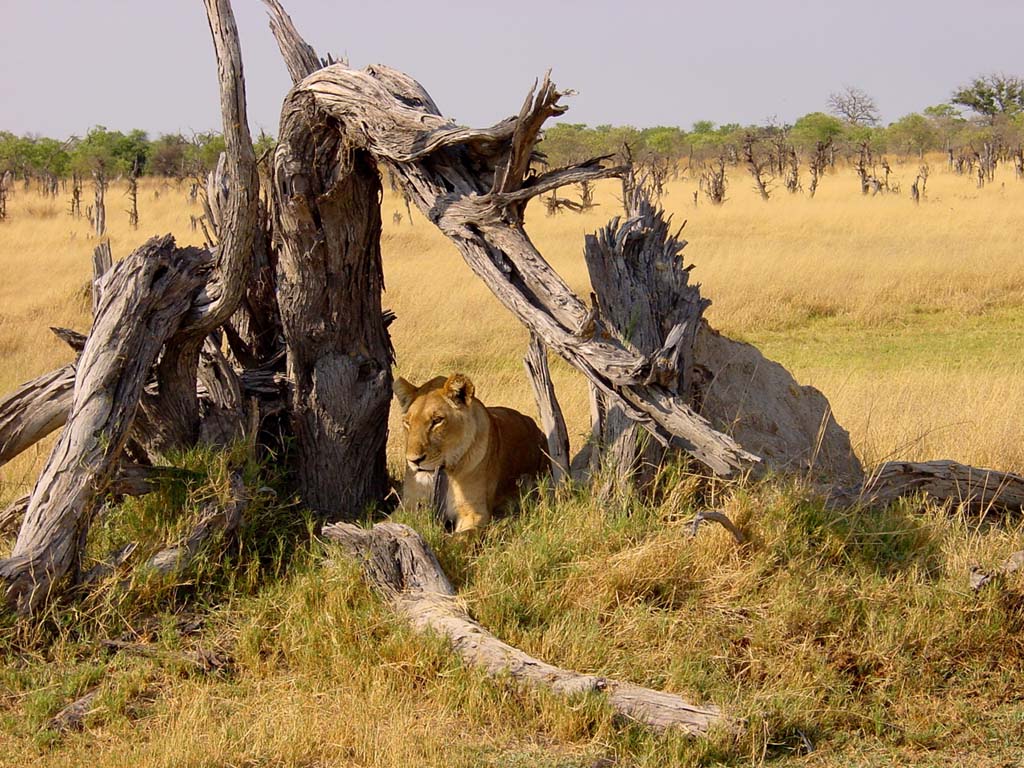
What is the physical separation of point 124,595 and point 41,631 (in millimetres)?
366

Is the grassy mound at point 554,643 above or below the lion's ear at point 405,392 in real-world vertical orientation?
below

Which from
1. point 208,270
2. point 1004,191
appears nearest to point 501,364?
point 208,270

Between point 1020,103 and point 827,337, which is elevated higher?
point 1020,103

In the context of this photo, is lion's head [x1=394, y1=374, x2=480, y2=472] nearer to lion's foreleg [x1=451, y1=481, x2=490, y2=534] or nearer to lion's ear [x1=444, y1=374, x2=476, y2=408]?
lion's ear [x1=444, y1=374, x2=476, y2=408]

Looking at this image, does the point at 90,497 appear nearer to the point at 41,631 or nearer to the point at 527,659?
the point at 41,631

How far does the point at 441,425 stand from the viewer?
572 centimetres

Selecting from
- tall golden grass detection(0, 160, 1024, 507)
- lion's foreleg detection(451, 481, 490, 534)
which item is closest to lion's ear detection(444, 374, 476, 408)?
lion's foreleg detection(451, 481, 490, 534)

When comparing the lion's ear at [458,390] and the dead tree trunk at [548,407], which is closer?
the lion's ear at [458,390]

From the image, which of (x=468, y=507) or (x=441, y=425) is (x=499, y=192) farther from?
(x=468, y=507)

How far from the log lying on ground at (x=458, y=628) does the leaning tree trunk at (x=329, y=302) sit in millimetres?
761

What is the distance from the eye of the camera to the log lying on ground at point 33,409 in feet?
18.6

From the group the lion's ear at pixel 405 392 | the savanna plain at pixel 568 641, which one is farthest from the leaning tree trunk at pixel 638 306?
the lion's ear at pixel 405 392

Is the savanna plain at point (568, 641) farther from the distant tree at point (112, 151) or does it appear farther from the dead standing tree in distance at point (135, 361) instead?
the distant tree at point (112, 151)

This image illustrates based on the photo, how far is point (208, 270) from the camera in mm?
5742
